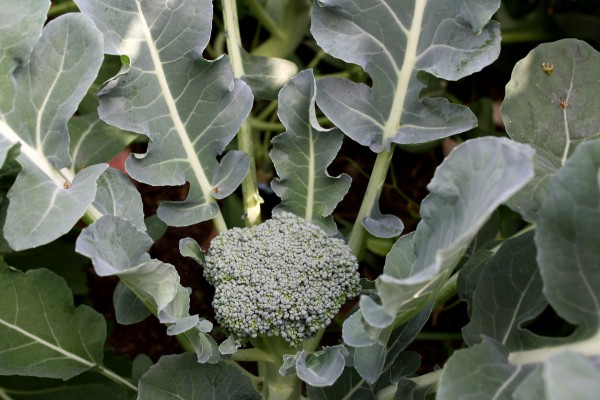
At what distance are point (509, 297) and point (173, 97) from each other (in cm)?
43

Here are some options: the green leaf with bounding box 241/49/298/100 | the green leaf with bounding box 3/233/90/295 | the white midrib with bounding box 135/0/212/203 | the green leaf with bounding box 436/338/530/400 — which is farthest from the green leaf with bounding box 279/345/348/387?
the green leaf with bounding box 3/233/90/295

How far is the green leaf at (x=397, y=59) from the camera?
77cm

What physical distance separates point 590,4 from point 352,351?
857 millimetres

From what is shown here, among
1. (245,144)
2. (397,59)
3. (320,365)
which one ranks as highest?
(397,59)

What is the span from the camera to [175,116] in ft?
2.73

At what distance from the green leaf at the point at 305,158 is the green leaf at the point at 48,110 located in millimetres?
204

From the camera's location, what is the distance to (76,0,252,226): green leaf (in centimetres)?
79

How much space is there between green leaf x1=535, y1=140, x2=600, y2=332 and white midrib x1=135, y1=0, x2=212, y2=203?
1.37ft

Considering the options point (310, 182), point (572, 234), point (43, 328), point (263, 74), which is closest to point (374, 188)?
point (310, 182)

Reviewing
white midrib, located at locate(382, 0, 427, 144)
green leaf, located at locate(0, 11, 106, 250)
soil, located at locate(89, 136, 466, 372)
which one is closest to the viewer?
green leaf, located at locate(0, 11, 106, 250)

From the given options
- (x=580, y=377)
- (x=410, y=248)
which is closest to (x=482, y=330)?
(x=410, y=248)

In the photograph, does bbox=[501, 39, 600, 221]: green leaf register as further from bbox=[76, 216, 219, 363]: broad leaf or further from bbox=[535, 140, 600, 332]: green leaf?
bbox=[76, 216, 219, 363]: broad leaf

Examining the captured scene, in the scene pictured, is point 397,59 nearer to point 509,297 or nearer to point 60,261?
point 509,297

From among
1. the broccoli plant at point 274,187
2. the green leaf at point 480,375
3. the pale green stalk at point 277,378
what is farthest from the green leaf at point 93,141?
the green leaf at point 480,375
